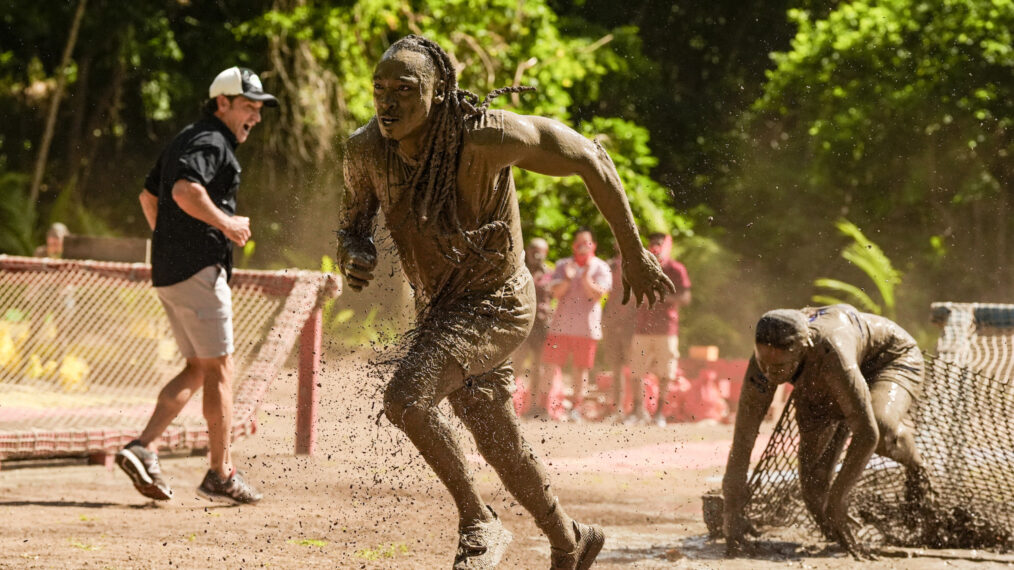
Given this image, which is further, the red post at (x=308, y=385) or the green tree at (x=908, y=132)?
the green tree at (x=908, y=132)

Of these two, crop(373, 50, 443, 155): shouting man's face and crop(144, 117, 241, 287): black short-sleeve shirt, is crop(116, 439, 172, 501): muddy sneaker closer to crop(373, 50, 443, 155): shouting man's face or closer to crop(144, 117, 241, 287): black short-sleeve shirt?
crop(144, 117, 241, 287): black short-sleeve shirt

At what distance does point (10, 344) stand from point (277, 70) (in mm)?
7983

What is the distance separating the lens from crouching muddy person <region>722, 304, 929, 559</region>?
17.3 ft

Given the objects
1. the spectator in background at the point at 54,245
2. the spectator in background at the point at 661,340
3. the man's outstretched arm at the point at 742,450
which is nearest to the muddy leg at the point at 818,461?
the man's outstretched arm at the point at 742,450

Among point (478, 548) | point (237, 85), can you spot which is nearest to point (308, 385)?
point (237, 85)

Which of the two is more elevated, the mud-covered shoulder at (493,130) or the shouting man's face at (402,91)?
the shouting man's face at (402,91)

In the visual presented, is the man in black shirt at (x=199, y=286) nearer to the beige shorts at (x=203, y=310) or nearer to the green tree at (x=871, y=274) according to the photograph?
the beige shorts at (x=203, y=310)

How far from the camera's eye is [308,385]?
24.5ft

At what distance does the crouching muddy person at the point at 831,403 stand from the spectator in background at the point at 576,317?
14.8 feet

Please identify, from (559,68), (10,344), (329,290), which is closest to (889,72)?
(559,68)

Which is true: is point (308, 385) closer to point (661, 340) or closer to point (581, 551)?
point (581, 551)

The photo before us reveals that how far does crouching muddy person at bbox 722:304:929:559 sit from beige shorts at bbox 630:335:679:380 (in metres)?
4.58

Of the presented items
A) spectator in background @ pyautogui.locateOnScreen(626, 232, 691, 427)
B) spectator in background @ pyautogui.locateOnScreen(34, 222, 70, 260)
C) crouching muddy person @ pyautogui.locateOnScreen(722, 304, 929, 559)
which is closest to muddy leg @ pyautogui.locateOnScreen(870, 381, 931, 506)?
crouching muddy person @ pyautogui.locateOnScreen(722, 304, 929, 559)

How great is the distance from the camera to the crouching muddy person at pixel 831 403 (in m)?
5.29
